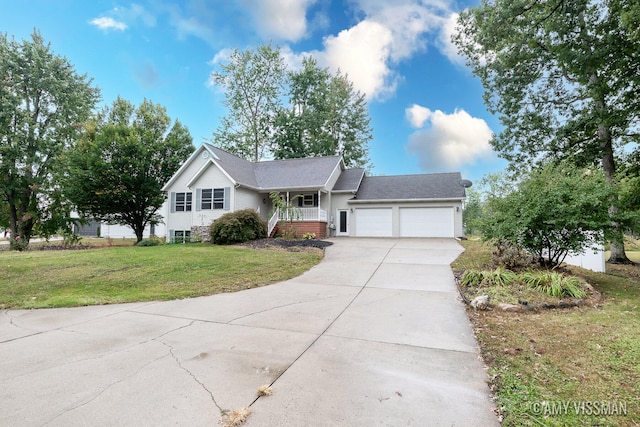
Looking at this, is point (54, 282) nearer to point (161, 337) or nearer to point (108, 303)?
point (108, 303)

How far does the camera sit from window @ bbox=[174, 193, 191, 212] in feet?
64.0

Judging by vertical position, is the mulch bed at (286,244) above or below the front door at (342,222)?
A: below

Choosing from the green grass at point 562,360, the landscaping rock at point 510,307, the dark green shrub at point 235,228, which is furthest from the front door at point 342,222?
the green grass at point 562,360

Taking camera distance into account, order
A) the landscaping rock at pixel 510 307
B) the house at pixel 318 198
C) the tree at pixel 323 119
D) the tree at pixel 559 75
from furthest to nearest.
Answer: the tree at pixel 323 119, the house at pixel 318 198, the tree at pixel 559 75, the landscaping rock at pixel 510 307

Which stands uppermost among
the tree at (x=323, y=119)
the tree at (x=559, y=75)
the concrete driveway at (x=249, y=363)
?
the tree at (x=323, y=119)

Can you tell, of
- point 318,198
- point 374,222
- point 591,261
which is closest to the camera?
point 591,261

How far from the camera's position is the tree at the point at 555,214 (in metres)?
7.04

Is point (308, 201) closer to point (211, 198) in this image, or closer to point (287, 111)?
point (211, 198)

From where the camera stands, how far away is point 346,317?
16.2ft

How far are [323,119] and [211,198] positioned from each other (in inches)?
647

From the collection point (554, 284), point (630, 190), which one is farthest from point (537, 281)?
point (630, 190)

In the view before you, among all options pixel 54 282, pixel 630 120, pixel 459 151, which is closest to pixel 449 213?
pixel 459 151

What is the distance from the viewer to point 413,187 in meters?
19.8

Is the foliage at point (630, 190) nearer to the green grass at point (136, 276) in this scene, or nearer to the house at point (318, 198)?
the house at point (318, 198)
